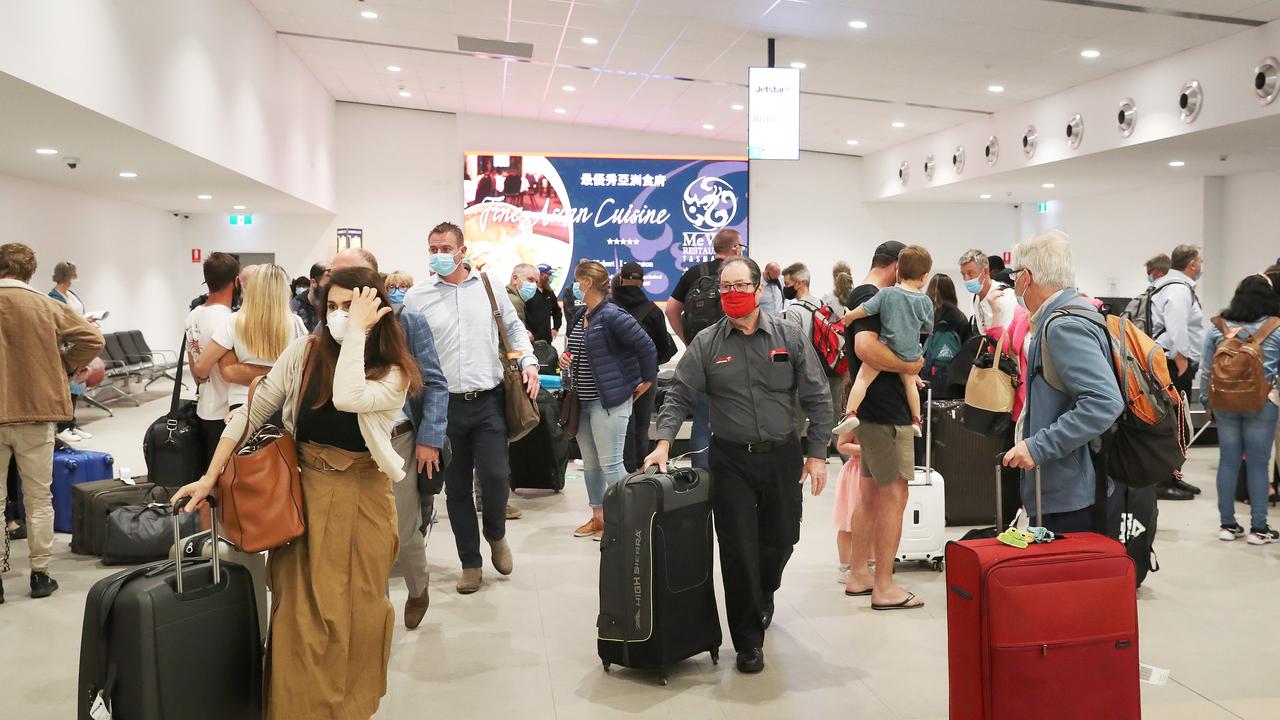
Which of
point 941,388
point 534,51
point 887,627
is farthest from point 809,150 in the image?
point 887,627

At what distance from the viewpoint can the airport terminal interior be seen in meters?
2.98

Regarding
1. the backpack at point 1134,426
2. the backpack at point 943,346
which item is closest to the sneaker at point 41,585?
the backpack at point 1134,426

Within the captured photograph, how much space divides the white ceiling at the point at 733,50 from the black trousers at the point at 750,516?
583cm

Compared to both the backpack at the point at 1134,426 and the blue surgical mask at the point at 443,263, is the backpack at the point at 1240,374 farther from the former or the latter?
the blue surgical mask at the point at 443,263

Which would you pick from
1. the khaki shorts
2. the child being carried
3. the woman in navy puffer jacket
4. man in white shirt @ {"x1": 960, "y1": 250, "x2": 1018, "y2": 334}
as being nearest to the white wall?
the woman in navy puffer jacket

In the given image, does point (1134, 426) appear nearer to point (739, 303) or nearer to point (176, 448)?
point (739, 303)

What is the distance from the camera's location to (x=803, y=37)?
947cm

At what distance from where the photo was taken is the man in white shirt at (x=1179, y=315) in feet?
23.5

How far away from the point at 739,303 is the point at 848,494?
193cm

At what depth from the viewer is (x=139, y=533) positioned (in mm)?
5074

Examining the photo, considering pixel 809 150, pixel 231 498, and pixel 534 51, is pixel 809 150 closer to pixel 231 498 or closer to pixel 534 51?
pixel 534 51

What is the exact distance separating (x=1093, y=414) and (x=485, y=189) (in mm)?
13315

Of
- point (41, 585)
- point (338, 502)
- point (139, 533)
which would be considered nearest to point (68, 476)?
point (139, 533)

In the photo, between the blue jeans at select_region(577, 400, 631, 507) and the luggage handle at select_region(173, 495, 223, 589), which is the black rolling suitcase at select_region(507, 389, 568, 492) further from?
the luggage handle at select_region(173, 495, 223, 589)
